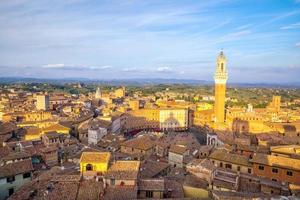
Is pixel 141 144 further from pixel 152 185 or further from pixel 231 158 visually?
pixel 152 185

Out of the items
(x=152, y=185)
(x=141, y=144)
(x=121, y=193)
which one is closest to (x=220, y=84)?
(x=141, y=144)

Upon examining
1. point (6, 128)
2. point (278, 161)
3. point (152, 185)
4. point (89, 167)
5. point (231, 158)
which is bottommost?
point (6, 128)

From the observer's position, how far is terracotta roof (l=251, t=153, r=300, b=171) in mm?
24123

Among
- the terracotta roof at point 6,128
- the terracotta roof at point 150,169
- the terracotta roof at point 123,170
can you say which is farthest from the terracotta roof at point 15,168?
the terracotta roof at point 6,128

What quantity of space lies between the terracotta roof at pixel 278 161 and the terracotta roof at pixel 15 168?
2151 centimetres

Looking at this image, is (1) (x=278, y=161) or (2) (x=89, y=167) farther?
(1) (x=278, y=161)

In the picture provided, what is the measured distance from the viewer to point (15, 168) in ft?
76.0

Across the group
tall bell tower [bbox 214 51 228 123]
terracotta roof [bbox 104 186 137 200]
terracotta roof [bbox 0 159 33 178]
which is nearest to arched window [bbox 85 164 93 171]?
terracotta roof [bbox 104 186 137 200]

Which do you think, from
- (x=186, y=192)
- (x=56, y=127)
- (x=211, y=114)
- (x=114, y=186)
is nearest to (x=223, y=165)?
(x=186, y=192)

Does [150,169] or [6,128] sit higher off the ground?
[150,169]

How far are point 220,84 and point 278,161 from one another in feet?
129

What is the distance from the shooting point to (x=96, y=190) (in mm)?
18266

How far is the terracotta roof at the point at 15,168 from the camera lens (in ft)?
73.0

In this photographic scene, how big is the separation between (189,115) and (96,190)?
66.2m
